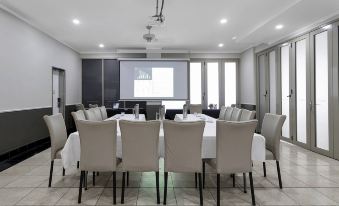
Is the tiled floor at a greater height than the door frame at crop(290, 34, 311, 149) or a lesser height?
lesser

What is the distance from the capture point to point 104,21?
566 cm

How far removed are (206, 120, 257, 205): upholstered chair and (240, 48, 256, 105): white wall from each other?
584 cm

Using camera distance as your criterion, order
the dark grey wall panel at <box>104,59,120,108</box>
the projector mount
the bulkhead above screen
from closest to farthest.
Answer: the projector mount, the bulkhead above screen, the dark grey wall panel at <box>104,59,120,108</box>

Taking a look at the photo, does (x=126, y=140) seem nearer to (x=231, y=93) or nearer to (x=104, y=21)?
(x=104, y=21)

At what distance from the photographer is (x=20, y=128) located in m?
5.26

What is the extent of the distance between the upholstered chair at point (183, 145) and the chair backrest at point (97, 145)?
0.60 m

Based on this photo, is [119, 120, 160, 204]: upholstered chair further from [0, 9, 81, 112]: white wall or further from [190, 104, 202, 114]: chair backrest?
[190, 104, 202, 114]: chair backrest

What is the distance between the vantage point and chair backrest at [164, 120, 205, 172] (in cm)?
269

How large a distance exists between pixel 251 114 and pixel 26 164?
395 cm

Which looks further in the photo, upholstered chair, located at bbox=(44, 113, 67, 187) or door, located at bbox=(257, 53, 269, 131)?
door, located at bbox=(257, 53, 269, 131)

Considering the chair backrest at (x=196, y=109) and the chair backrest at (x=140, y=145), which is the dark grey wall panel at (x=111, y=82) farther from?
the chair backrest at (x=140, y=145)

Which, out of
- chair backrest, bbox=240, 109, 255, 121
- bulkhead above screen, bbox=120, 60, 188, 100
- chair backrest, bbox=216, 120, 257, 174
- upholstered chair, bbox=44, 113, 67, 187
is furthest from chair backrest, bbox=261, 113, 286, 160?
bulkhead above screen, bbox=120, 60, 188, 100

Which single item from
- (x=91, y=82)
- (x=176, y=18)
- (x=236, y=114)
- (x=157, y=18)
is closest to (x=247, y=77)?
(x=176, y=18)

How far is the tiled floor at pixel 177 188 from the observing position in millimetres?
2877
